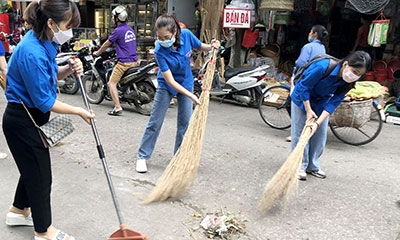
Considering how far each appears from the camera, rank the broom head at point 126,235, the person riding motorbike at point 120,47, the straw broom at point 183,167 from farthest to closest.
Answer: the person riding motorbike at point 120,47 < the straw broom at point 183,167 < the broom head at point 126,235

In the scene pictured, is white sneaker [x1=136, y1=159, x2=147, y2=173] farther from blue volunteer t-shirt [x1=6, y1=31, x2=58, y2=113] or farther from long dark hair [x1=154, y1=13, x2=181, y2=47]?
blue volunteer t-shirt [x1=6, y1=31, x2=58, y2=113]

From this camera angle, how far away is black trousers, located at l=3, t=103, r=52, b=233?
229cm

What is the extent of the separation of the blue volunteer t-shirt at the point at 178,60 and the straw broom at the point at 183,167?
34cm

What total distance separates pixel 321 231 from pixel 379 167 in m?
1.81

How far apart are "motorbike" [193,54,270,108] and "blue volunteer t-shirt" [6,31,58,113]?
4397 millimetres

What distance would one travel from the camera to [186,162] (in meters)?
3.30

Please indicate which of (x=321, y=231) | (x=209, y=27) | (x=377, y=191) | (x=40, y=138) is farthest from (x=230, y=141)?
(x=209, y=27)

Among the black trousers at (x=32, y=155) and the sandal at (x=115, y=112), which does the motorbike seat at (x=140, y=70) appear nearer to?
the sandal at (x=115, y=112)

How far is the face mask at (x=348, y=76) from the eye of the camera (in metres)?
3.18

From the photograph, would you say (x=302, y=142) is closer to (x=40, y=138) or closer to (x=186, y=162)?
(x=186, y=162)

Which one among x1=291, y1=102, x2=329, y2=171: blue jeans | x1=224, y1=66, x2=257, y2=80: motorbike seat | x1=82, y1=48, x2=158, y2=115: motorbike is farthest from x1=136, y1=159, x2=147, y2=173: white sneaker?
x1=224, y1=66, x2=257, y2=80: motorbike seat

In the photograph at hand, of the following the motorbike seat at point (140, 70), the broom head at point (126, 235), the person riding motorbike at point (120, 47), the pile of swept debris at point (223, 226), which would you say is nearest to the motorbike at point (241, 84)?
the motorbike seat at point (140, 70)

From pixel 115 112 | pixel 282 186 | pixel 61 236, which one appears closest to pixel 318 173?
pixel 282 186

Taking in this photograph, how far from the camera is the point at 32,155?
2328 mm
